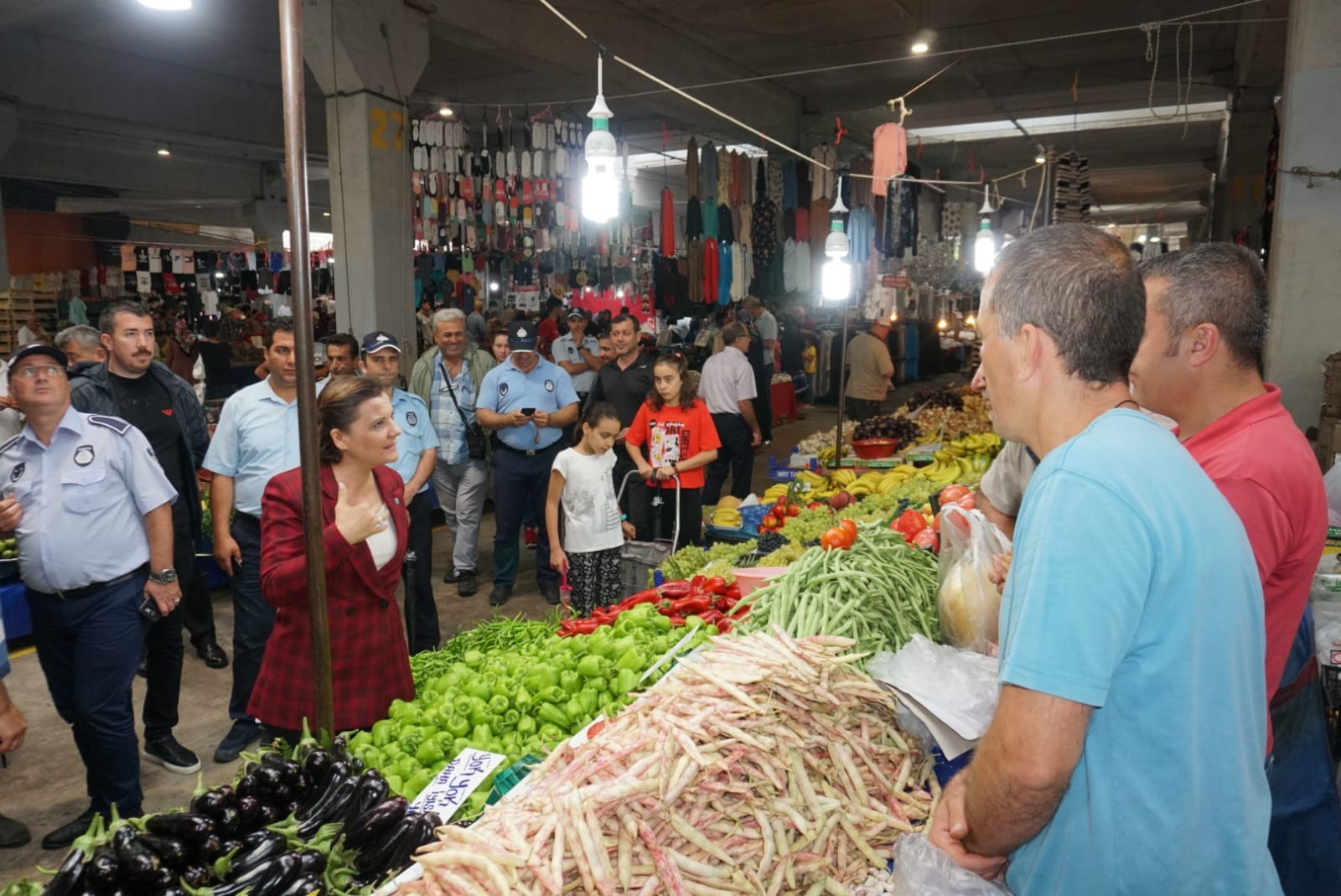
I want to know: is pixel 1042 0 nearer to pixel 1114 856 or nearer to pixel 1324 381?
pixel 1324 381

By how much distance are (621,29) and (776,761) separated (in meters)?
10.6

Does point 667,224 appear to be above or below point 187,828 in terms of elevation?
above

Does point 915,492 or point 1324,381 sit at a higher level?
point 1324,381

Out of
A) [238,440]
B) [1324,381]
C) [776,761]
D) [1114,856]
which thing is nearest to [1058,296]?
[1114,856]

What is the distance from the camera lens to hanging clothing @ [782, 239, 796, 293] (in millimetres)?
13391

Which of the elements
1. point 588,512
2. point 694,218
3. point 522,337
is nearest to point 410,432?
point 588,512

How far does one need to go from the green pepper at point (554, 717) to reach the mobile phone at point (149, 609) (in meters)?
2.07

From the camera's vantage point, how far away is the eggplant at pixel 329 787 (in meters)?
2.06

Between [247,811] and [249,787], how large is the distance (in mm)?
113

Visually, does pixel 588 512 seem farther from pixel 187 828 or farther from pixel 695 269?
pixel 695 269

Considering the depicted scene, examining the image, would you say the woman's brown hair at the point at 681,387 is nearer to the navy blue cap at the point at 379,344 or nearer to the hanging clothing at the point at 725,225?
the navy blue cap at the point at 379,344

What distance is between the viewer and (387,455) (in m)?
3.25

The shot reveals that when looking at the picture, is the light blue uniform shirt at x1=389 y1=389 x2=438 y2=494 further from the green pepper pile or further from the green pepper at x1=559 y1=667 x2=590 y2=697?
the green pepper at x1=559 y1=667 x2=590 y2=697

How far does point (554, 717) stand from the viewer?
2.76m
